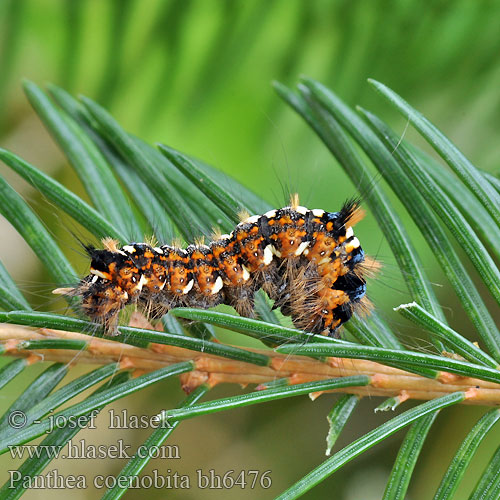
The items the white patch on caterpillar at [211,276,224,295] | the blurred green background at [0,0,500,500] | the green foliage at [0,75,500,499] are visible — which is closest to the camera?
the green foliage at [0,75,500,499]

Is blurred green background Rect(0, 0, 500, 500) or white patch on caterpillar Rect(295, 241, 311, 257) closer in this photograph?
white patch on caterpillar Rect(295, 241, 311, 257)

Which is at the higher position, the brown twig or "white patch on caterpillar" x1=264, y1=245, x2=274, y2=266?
"white patch on caterpillar" x1=264, y1=245, x2=274, y2=266

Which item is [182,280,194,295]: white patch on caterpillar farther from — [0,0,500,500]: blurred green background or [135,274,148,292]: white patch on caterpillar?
[0,0,500,500]: blurred green background

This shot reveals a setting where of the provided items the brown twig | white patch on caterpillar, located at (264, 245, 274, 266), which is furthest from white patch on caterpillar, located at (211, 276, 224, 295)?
the brown twig

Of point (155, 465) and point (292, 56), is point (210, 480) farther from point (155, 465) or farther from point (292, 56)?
point (292, 56)

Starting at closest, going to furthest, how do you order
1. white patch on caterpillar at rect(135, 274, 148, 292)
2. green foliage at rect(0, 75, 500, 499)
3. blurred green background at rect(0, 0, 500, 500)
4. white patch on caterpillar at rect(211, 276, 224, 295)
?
1. green foliage at rect(0, 75, 500, 499)
2. white patch on caterpillar at rect(135, 274, 148, 292)
3. white patch on caterpillar at rect(211, 276, 224, 295)
4. blurred green background at rect(0, 0, 500, 500)

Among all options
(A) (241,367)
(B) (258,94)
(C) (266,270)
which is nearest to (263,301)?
(C) (266,270)

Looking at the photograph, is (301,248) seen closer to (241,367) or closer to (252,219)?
(252,219)

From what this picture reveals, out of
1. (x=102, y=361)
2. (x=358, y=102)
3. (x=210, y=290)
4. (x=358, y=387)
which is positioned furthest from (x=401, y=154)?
(x=358, y=102)
